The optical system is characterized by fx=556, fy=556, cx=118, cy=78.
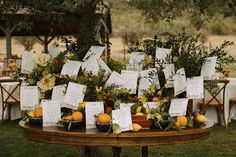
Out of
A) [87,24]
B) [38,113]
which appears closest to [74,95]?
[38,113]

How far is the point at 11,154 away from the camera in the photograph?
589cm

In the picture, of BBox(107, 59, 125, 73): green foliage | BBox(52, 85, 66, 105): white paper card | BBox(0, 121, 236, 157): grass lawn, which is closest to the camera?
BBox(52, 85, 66, 105): white paper card

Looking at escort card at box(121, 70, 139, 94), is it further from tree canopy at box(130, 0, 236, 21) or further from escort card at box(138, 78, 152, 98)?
tree canopy at box(130, 0, 236, 21)

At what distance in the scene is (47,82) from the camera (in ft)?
11.0

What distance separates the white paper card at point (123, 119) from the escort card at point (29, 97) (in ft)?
1.97

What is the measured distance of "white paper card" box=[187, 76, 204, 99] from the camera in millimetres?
3152

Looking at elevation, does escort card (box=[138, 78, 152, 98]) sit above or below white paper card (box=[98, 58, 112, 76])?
below

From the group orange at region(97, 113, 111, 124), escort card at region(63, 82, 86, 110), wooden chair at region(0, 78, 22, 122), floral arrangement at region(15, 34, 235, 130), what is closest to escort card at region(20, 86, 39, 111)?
floral arrangement at region(15, 34, 235, 130)

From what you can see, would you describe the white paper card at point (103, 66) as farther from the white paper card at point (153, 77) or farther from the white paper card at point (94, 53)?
the white paper card at point (153, 77)

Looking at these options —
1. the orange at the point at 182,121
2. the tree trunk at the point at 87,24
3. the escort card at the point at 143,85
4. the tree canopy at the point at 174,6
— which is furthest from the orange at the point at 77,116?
the tree canopy at the point at 174,6

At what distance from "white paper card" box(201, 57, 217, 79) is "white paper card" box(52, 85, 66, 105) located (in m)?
0.83

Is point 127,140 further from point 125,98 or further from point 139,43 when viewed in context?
point 139,43

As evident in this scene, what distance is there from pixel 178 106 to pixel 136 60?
0.55 metres

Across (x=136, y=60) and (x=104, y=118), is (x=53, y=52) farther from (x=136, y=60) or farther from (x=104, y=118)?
(x=104, y=118)
